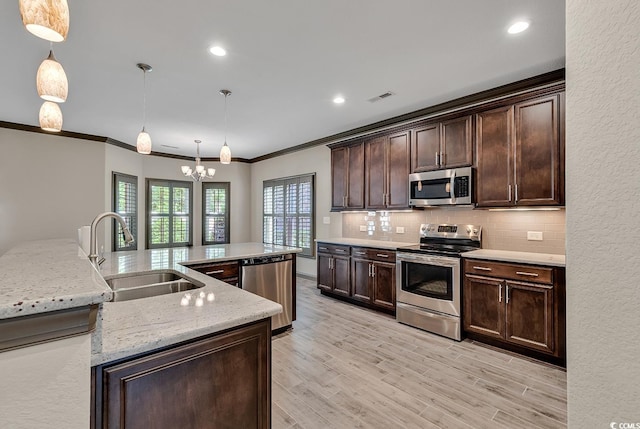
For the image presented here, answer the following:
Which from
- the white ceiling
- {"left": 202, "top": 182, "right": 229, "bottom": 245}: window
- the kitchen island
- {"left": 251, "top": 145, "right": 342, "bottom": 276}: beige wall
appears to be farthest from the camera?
{"left": 202, "top": 182, "right": 229, "bottom": 245}: window

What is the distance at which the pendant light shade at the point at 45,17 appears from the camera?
1.06 m

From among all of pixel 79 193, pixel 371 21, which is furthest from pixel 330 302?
pixel 79 193

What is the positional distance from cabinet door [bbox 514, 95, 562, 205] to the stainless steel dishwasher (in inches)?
103

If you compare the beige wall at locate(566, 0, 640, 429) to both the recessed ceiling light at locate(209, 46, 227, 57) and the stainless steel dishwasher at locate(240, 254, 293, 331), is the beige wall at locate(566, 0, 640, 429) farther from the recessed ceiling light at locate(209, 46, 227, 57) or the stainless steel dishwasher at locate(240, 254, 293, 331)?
the stainless steel dishwasher at locate(240, 254, 293, 331)

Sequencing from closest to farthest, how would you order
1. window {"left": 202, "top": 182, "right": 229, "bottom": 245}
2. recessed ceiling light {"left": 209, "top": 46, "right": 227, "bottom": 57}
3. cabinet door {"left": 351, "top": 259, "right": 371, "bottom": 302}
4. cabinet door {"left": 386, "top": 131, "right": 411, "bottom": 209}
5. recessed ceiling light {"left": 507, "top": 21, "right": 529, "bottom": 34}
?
1. recessed ceiling light {"left": 507, "top": 21, "right": 529, "bottom": 34}
2. recessed ceiling light {"left": 209, "top": 46, "right": 227, "bottom": 57}
3. cabinet door {"left": 386, "top": 131, "right": 411, "bottom": 209}
4. cabinet door {"left": 351, "top": 259, "right": 371, "bottom": 302}
5. window {"left": 202, "top": 182, "right": 229, "bottom": 245}

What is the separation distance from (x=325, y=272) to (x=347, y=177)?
5.18 feet

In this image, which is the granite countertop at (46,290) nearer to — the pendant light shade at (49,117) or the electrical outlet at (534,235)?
the pendant light shade at (49,117)

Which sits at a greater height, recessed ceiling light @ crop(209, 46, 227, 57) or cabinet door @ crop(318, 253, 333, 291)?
recessed ceiling light @ crop(209, 46, 227, 57)

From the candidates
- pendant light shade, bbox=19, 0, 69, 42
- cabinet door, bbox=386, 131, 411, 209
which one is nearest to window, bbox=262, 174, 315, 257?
cabinet door, bbox=386, 131, 411, 209

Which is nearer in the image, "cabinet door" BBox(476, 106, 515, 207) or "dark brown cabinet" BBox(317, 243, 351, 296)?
"cabinet door" BBox(476, 106, 515, 207)

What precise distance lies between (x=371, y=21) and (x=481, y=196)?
2206mm

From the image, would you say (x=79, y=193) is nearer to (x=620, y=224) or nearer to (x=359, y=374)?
(x=359, y=374)

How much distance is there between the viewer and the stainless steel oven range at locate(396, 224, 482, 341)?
125 inches

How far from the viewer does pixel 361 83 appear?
324 cm
